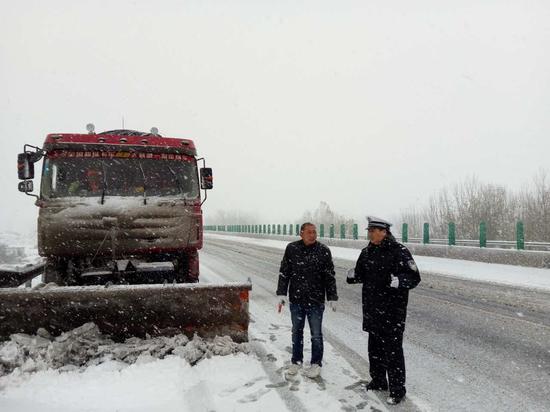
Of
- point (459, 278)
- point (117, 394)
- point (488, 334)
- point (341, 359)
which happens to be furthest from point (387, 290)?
point (459, 278)

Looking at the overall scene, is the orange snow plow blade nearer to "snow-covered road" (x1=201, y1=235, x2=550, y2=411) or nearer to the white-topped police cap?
"snow-covered road" (x1=201, y1=235, x2=550, y2=411)

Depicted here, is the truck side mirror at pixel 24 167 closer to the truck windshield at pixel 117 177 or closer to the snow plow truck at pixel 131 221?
the snow plow truck at pixel 131 221

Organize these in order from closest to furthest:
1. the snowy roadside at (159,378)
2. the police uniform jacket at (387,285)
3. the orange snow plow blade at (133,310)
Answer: the snowy roadside at (159,378)
the police uniform jacket at (387,285)
the orange snow plow blade at (133,310)

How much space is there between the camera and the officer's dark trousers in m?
4.02

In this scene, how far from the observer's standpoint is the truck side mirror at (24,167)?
21.7ft

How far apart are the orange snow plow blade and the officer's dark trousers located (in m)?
1.70

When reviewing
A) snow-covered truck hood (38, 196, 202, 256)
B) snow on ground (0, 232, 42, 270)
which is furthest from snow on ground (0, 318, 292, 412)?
snow on ground (0, 232, 42, 270)

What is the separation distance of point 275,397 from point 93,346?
86.0 inches

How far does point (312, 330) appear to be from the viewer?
4.77 meters

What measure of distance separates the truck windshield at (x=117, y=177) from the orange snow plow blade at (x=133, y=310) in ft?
6.91

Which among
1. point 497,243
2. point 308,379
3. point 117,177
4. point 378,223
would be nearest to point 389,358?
point 308,379

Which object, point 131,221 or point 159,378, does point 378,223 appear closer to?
point 159,378

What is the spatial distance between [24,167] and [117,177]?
4.38ft

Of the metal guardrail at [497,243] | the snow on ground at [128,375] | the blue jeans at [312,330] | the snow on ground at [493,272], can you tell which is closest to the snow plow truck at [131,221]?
the snow on ground at [128,375]
